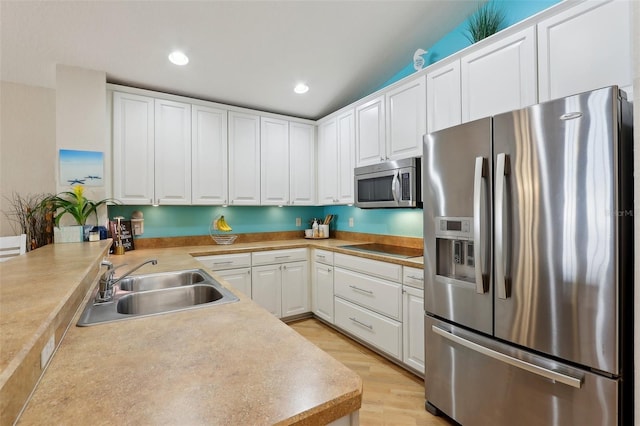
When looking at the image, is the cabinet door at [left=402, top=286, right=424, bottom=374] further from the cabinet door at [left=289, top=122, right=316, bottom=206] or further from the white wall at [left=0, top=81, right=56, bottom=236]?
the white wall at [left=0, top=81, right=56, bottom=236]

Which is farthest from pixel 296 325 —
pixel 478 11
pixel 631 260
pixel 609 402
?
pixel 478 11

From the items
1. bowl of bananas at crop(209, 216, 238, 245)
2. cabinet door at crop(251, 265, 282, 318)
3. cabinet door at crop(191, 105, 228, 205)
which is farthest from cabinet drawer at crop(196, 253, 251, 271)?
cabinet door at crop(191, 105, 228, 205)

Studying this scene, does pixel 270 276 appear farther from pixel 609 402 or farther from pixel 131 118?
pixel 609 402

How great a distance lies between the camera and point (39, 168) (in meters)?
2.83

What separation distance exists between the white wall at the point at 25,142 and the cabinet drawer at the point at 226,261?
162cm

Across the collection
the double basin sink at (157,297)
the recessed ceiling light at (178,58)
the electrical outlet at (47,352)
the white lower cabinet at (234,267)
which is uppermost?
the recessed ceiling light at (178,58)

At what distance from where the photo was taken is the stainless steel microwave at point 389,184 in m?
2.51

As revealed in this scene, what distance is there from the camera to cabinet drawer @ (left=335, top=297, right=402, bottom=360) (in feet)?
7.89

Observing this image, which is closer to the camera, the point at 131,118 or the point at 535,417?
the point at 535,417

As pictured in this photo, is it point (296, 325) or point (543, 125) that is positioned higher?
point (543, 125)

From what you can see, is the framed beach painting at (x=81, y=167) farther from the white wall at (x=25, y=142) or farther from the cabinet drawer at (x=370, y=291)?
the cabinet drawer at (x=370, y=291)

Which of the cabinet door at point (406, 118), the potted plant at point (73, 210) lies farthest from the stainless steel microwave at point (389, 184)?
the potted plant at point (73, 210)

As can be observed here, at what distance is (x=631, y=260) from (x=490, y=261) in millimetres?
516

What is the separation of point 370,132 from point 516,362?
2.28m
